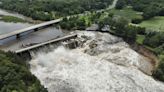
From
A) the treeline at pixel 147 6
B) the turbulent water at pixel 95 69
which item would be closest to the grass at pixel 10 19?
the turbulent water at pixel 95 69

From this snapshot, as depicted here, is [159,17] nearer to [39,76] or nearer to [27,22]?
[27,22]

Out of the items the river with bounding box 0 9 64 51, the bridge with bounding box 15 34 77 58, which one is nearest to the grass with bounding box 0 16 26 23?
the river with bounding box 0 9 64 51

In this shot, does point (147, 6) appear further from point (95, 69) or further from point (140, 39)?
point (95, 69)

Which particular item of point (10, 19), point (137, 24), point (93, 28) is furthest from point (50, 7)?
point (137, 24)

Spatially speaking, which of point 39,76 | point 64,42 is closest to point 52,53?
point 64,42

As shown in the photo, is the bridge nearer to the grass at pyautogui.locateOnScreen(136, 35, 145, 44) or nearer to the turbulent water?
the turbulent water

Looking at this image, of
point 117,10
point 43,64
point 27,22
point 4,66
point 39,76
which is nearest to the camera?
point 4,66

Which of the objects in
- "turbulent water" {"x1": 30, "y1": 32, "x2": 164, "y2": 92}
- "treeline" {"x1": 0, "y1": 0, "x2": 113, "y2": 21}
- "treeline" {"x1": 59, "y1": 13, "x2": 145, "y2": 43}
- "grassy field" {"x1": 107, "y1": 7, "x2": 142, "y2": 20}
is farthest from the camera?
"treeline" {"x1": 0, "y1": 0, "x2": 113, "y2": 21}
